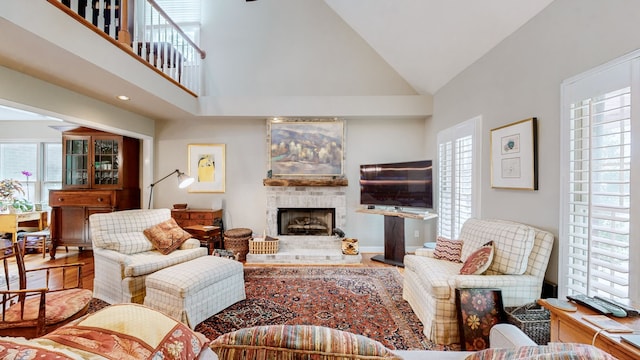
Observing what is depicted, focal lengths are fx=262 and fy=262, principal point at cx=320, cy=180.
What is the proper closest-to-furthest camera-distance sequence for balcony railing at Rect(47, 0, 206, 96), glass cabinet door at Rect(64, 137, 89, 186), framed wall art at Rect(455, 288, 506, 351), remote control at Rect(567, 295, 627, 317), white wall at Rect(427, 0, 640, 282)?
remote control at Rect(567, 295, 627, 317) → white wall at Rect(427, 0, 640, 282) → framed wall art at Rect(455, 288, 506, 351) → balcony railing at Rect(47, 0, 206, 96) → glass cabinet door at Rect(64, 137, 89, 186)

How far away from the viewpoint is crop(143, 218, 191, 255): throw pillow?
3.03m

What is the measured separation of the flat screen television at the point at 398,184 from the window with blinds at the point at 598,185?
1757 millimetres

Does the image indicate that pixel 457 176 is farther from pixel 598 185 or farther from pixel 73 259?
pixel 73 259

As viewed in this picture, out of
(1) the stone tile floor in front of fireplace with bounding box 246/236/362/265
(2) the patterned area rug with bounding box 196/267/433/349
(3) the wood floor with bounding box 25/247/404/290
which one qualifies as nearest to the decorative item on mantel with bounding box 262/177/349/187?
(1) the stone tile floor in front of fireplace with bounding box 246/236/362/265

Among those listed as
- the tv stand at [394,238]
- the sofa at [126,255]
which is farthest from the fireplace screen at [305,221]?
the sofa at [126,255]

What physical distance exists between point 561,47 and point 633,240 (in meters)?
1.47

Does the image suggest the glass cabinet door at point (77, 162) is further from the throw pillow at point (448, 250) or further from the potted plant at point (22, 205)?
the throw pillow at point (448, 250)

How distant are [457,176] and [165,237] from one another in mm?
3760

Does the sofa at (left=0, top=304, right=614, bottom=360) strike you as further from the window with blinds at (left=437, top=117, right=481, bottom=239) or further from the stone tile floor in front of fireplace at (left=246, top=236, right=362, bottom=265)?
the stone tile floor in front of fireplace at (left=246, top=236, right=362, bottom=265)

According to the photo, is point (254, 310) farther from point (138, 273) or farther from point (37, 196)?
point (37, 196)

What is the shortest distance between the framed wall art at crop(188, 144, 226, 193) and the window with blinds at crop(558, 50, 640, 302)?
463cm

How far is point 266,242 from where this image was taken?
166 inches

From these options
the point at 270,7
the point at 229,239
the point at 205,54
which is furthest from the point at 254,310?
the point at 270,7

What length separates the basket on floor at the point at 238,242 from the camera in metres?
4.20
